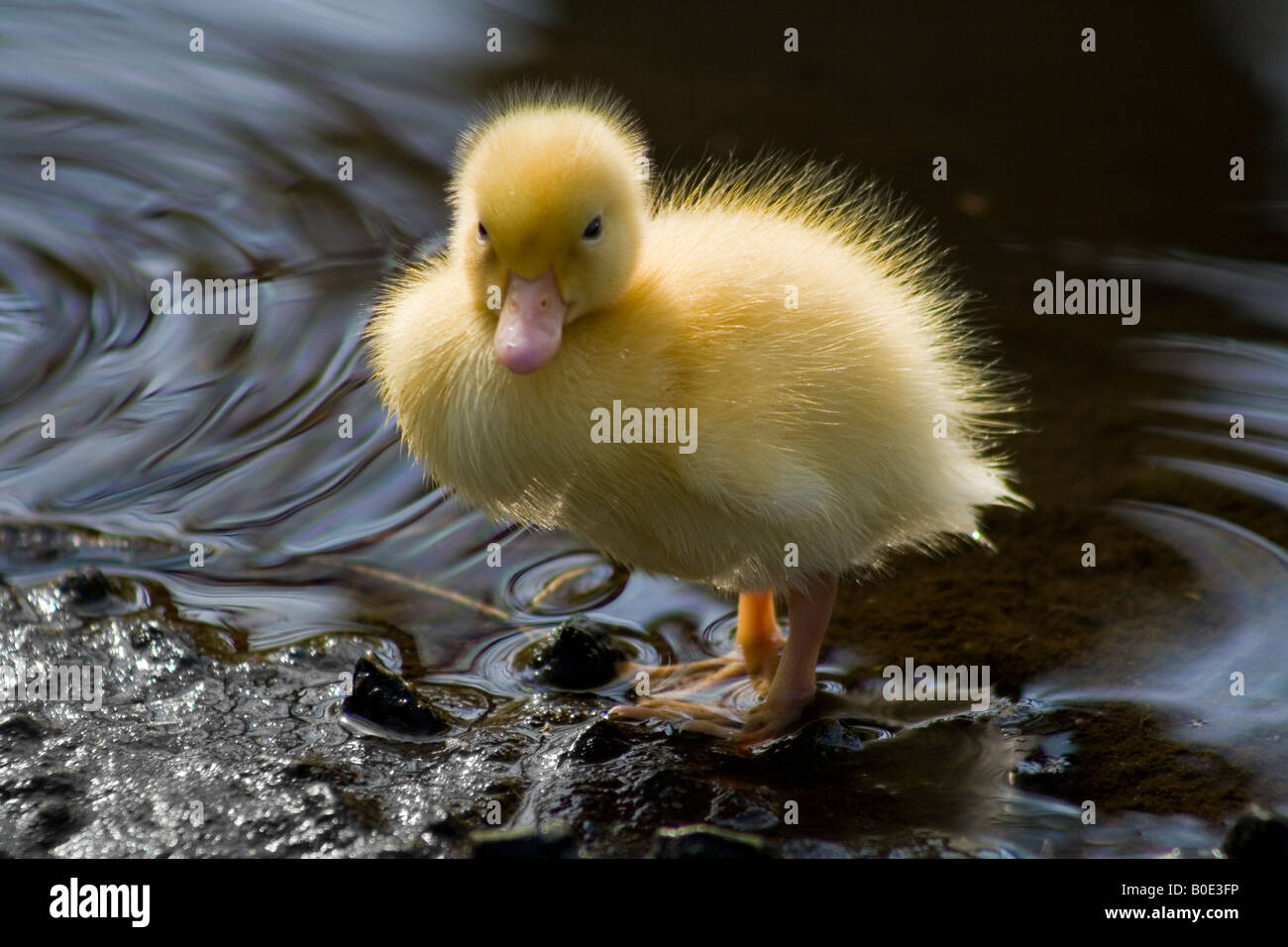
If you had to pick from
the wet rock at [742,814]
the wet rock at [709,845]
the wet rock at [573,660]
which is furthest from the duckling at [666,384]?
the wet rock at [709,845]

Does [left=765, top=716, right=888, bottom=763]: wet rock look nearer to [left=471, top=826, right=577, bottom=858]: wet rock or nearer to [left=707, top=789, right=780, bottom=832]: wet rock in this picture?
[left=707, top=789, right=780, bottom=832]: wet rock

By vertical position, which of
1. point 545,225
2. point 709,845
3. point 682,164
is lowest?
point 709,845

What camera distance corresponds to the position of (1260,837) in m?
2.59

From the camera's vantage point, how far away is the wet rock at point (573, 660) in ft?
11.3

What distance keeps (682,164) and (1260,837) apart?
3.62 m

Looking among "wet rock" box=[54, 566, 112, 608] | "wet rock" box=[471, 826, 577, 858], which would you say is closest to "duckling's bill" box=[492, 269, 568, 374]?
"wet rock" box=[471, 826, 577, 858]

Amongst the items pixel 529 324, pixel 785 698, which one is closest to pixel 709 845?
pixel 785 698

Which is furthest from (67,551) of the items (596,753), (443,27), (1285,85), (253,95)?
(1285,85)

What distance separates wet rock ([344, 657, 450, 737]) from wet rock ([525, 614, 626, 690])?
0.35 metres

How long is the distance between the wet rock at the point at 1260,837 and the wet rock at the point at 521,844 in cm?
123

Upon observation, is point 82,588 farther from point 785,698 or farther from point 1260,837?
point 1260,837

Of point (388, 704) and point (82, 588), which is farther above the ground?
point (82, 588)

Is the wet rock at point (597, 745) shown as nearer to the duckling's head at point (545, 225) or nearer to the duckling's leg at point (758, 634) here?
the duckling's leg at point (758, 634)
